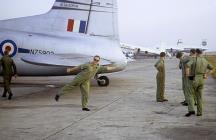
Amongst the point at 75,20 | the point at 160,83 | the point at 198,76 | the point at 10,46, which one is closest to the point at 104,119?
the point at 198,76

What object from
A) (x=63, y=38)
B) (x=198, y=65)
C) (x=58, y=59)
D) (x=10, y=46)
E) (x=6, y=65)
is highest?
(x=63, y=38)

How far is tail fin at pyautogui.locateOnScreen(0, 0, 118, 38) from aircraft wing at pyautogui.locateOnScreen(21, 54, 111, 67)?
1.40 m

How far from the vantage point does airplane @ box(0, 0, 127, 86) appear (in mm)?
15305

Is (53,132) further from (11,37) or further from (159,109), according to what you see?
(11,37)

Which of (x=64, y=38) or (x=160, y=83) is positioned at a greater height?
(x=64, y=38)

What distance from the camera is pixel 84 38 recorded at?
53.3ft

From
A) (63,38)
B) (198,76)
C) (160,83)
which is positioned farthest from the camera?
(63,38)

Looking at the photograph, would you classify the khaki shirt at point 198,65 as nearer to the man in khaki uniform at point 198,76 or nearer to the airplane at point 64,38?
the man in khaki uniform at point 198,76

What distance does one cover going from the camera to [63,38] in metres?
15.9

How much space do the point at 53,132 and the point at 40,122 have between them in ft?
4.05

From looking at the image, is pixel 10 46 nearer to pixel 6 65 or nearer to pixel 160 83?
pixel 6 65

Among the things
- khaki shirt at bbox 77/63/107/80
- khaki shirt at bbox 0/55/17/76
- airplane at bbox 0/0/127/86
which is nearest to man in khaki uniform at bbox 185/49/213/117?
khaki shirt at bbox 77/63/107/80

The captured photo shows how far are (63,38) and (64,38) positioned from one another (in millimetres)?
43

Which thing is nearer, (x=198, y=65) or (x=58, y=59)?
(x=198, y=65)
